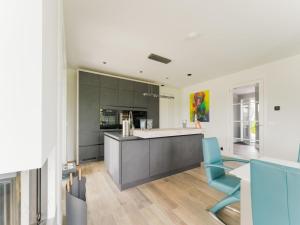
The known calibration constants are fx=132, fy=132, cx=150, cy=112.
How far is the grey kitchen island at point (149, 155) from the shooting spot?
237cm

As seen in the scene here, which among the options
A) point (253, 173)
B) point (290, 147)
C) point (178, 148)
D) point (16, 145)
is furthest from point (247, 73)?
point (16, 145)

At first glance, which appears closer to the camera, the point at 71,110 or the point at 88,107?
the point at 88,107

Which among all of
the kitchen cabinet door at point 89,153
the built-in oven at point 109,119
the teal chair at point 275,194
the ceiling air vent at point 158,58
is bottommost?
the kitchen cabinet door at point 89,153

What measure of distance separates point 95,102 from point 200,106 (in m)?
4.11

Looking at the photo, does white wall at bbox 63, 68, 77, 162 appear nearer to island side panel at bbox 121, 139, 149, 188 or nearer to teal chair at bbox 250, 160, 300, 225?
island side panel at bbox 121, 139, 149, 188

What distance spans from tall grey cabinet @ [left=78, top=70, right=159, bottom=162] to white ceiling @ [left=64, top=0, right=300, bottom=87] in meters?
0.51

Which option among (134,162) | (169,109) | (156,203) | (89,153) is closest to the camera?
(156,203)

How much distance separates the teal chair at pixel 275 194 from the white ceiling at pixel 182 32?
2013 millimetres

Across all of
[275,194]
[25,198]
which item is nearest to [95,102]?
[25,198]

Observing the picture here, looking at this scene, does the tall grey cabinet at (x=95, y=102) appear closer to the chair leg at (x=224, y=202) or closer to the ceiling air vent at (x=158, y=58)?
the ceiling air vent at (x=158, y=58)

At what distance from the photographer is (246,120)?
4234 mm

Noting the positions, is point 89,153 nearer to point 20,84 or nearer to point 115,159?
point 115,159

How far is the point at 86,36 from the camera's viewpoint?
247cm

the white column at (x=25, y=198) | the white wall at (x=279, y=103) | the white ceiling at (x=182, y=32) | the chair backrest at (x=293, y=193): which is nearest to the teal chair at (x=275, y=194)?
the chair backrest at (x=293, y=193)
